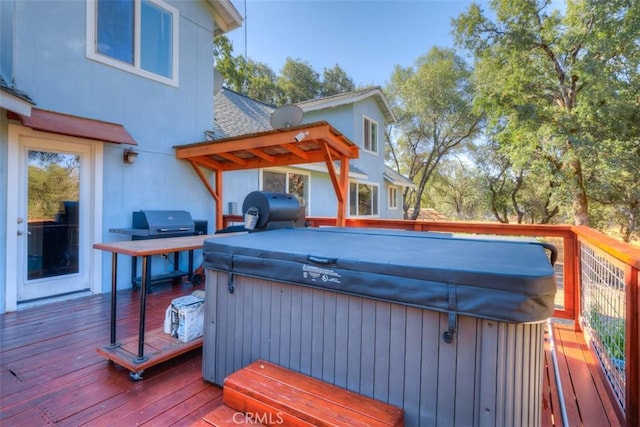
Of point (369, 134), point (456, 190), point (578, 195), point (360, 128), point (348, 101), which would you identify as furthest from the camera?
point (456, 190)

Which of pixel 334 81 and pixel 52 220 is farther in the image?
pixel 334 81

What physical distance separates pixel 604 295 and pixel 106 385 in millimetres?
3500

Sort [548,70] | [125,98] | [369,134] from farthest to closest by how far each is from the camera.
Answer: [369,134] → [548,70] → [125,98]

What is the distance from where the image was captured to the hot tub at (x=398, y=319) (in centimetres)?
128

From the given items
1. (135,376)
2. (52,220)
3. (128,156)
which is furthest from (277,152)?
(135,376)

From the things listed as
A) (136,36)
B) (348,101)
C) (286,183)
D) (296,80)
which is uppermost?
(296,80)

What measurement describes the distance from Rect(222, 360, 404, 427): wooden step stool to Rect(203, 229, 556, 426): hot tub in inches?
2.8

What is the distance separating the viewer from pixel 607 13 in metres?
8.54

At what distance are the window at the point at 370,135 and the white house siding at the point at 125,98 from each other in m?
6.69

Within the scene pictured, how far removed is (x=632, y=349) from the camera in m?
1.55

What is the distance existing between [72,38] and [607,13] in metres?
12.2

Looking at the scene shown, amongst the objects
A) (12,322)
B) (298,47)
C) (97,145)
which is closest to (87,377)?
(12,322)

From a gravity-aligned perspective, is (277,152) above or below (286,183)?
above

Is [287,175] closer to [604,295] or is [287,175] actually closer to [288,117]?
[288,117]
